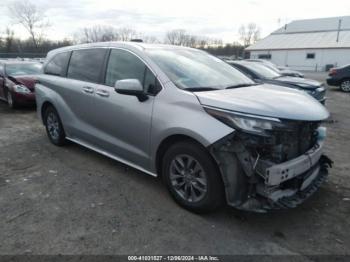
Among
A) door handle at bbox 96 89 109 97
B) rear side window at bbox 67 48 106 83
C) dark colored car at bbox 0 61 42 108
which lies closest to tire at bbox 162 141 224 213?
door handle at bbox 96 89 109 97

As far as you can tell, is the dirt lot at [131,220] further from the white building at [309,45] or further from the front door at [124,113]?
the white building at [309,45]

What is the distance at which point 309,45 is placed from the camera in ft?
130

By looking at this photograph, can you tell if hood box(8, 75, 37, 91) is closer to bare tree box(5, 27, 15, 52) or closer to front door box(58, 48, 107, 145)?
front door box(58, 48, 107, 145)

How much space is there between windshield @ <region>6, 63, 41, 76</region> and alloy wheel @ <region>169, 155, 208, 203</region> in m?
7.95

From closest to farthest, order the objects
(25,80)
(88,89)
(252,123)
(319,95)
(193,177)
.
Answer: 1. (252,123)
2. (193,177)
3. (88,89)
4. (319,95)
5. (25,80)

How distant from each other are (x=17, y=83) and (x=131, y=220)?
23.6ft

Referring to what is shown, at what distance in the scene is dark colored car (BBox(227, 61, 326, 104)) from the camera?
764cm

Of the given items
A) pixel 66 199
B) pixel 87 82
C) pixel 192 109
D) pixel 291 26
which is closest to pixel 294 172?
pixel 192 109

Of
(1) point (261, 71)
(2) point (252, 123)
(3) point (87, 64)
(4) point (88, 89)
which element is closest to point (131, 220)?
(2) point (252, 123)

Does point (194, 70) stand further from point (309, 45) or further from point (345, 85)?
point (309, 45)

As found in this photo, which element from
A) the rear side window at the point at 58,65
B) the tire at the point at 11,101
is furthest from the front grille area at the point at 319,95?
the tire at the point at 11,101

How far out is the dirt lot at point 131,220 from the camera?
2.62 metres

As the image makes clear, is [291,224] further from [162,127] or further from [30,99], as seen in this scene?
[30,99]

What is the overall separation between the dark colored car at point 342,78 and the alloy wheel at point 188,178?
13.6 m
